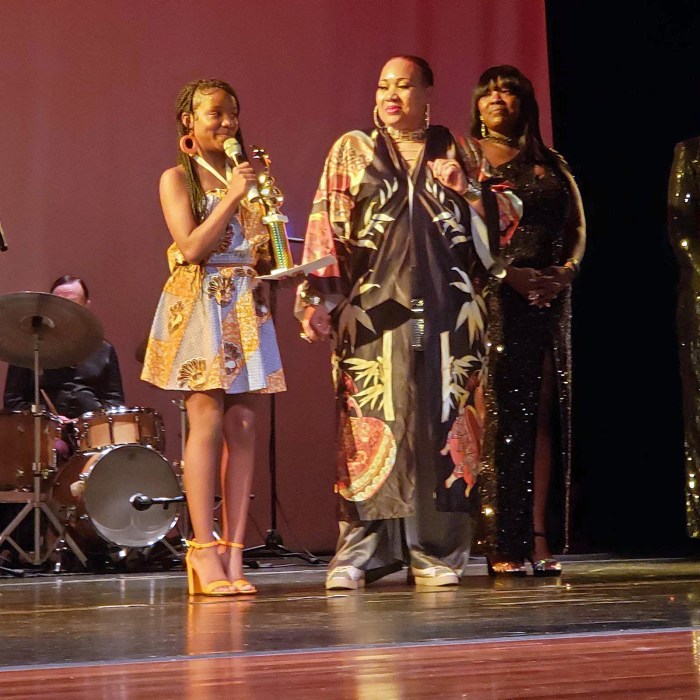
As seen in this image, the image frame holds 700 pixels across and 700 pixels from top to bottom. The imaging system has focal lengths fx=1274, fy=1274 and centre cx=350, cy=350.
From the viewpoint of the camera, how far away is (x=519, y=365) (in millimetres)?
3430

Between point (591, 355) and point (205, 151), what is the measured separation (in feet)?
8.74

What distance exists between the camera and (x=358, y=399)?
307 cm

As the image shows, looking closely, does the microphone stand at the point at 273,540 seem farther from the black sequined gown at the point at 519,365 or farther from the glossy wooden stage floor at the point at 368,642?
the glossy wooden stage floor at the point at 368,642

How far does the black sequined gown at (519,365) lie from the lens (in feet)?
11.1

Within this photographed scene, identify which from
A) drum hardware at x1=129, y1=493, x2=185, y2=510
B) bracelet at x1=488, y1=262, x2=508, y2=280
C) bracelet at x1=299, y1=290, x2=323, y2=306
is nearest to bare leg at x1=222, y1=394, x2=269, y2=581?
bracelet at x1=299, y1=290, x2=323, y2=306

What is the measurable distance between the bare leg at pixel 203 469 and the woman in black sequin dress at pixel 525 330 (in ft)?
2.73

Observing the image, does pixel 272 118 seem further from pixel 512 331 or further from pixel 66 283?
pixel 512 331

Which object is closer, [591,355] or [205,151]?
[205,151]

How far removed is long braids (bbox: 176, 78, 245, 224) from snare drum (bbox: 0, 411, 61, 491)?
189 cm

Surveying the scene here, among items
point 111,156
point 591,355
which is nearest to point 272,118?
point 111,156

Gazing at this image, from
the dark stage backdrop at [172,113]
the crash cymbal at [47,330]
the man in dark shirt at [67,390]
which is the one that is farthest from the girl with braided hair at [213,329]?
the dark stage backdrop at [172,113]

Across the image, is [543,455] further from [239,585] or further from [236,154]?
[236,154]

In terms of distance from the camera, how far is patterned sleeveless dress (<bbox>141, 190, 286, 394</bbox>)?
9.57 feet

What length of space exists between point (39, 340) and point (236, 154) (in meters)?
1.94
